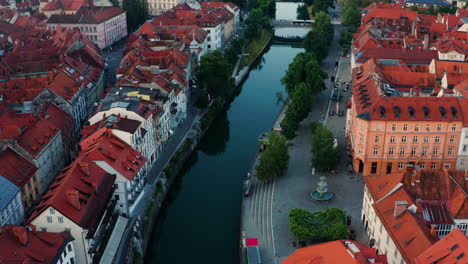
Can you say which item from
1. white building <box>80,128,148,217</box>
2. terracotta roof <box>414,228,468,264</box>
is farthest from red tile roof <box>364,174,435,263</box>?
white building <box>80,128,148,217</box>

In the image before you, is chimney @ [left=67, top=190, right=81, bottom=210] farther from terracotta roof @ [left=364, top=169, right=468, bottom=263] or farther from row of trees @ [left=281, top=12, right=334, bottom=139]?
row of trees @ [left=281, top=12, right=334, bottom=139]

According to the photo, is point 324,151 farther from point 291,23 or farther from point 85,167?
point 291,23

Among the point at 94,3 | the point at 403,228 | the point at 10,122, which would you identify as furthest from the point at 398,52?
the point at 94,3

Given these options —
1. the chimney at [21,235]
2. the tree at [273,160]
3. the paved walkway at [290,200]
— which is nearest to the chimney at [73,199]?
the chimney at [21,235]

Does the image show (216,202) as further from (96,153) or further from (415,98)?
(415,98)

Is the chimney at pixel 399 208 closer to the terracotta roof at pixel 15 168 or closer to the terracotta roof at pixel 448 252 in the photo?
the terracotta roof at pixel 448 252

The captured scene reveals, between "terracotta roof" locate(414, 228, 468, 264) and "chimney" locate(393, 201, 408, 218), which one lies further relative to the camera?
"chimney" locate(393, 201, 408, 218)
